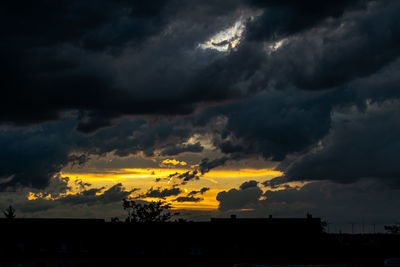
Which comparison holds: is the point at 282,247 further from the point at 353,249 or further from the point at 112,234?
the point at 112,234

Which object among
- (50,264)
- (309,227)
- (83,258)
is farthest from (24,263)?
(309,227)

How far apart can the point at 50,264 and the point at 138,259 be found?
1491 cm

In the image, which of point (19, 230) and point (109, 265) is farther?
point (19, 230)

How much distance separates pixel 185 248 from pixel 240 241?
906 centimetres

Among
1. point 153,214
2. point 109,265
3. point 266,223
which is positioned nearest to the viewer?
point 109,265

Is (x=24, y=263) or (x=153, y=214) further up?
(x=153, y=214)

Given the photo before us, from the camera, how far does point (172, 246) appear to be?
86.2 metres

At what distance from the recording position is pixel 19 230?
9156 centimetres

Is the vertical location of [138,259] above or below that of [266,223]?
below

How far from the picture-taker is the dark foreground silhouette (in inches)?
3327

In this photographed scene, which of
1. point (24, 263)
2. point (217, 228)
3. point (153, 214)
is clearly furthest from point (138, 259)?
point (153, 214)

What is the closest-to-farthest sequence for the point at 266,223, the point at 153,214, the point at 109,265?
1. the point at 109,265
2. the point at 266,223
3. the point at 153,214

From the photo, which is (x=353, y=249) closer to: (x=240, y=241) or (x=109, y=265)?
(x=240, y=241)

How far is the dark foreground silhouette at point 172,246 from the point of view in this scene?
84.5 metres
